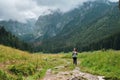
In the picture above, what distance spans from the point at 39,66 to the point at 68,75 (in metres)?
9.37

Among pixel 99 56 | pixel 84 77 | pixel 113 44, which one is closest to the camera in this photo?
pixel 84 77

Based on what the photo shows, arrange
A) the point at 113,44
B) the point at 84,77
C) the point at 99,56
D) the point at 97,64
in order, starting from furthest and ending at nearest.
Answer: the point at 113,44
the point at 99,56
the point at 97,64
the point at 84,77

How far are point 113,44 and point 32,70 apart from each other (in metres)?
167

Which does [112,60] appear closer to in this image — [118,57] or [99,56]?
[118,57]

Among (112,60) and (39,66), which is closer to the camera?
(112,60)

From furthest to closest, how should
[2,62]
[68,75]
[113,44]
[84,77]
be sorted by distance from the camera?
[113,44] < [2,62] < [68,75] < [84,77]

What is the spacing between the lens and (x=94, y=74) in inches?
1175

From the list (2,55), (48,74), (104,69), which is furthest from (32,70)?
(104,69)

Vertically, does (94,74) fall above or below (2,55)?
below

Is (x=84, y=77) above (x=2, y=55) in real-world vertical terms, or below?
below

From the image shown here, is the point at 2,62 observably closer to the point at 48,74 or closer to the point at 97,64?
the point at 48,74

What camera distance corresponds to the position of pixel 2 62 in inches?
1300

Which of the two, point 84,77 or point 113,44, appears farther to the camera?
point 113,44

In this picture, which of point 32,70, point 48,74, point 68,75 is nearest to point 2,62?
point 32,70
